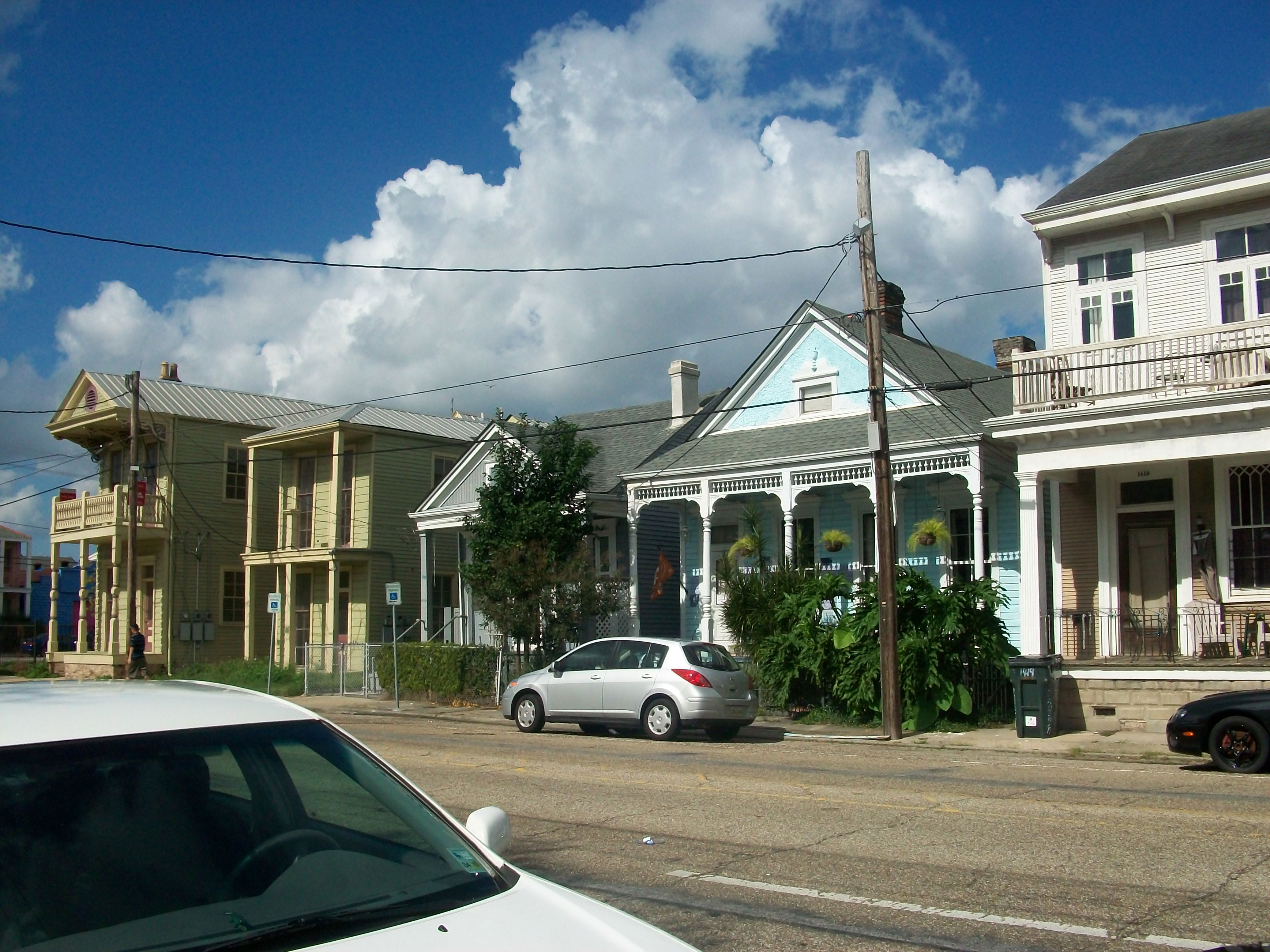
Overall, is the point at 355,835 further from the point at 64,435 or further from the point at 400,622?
the point at 64,435

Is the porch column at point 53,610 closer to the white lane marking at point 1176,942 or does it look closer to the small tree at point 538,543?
the small tree at point 538,543

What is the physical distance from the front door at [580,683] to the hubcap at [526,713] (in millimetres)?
332

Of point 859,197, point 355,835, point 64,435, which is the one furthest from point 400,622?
point 355,835

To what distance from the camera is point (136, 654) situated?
31.6m

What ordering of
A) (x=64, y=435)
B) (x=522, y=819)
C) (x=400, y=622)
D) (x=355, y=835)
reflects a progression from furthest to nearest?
(x=64, y=435)
(x=400, y=622)
(x=522, y=819)
(x=355, y=835)

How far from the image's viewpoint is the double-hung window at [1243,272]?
19359 millimetres

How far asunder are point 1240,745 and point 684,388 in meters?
18.6

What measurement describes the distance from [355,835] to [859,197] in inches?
668

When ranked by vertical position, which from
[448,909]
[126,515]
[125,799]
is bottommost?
[448,909]

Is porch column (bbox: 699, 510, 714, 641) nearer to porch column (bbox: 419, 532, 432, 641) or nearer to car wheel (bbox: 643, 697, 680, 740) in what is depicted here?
car wheel (bbox: 643, 697, 680, 740)

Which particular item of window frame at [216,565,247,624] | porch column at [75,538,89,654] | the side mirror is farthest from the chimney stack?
the side mirror

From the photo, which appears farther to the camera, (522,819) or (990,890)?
(522,819)

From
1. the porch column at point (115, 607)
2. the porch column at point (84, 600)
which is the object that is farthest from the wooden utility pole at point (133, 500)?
the porch column at point (84, 600)

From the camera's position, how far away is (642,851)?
873cm
